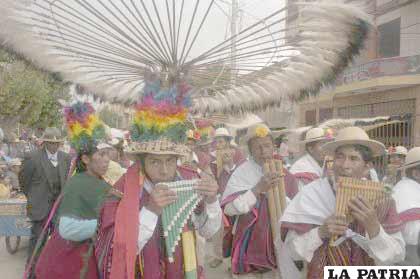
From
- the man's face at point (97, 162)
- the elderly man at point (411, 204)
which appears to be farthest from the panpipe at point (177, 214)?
the elderly man at point (411, 204)

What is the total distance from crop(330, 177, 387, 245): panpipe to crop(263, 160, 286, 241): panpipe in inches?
54.8

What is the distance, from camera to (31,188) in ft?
20.3

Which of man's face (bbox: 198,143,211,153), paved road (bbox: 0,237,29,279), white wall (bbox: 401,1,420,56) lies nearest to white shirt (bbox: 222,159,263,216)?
paved road (bbox: 0,237,29,279)

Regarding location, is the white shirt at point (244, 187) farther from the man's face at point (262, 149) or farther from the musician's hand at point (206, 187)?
the musician's hand at point (206, 187)

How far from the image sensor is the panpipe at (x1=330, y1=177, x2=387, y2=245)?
278 centimetres

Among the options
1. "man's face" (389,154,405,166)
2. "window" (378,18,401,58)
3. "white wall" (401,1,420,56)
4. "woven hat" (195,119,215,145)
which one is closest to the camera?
"woven hat" (195,119,215,145)

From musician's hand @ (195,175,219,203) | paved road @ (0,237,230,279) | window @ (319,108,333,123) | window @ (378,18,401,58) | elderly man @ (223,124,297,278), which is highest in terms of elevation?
window @ (378,18,401,58)

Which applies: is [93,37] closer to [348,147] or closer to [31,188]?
[348,147]

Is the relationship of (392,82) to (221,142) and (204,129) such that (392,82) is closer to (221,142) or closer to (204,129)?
(221,142)

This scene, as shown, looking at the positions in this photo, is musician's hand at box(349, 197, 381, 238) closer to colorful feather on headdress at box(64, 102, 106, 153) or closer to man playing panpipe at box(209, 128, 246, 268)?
colorful feather on headdress at box(64, 102, 106, 153)

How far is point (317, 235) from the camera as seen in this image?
9.85 feet

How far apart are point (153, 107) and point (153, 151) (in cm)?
26

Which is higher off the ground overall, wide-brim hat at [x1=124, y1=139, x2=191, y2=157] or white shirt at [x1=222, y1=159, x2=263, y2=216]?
wide-brim hat at [x1=124, y1=139, x2=191, y2=157]

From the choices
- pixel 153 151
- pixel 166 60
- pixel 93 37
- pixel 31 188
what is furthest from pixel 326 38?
pixel 31 188
